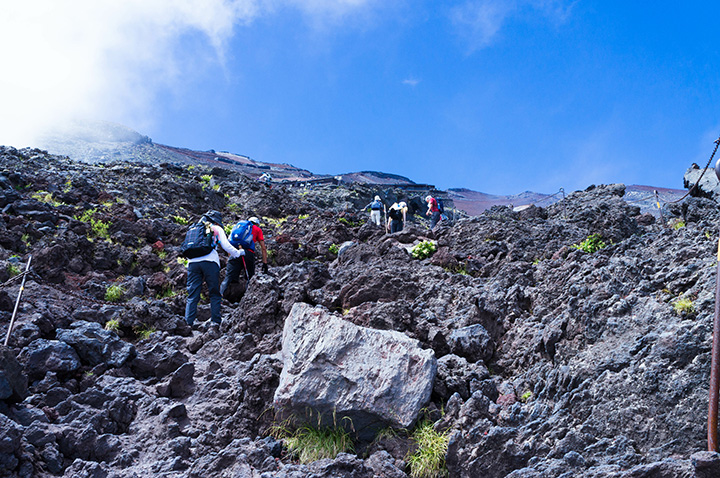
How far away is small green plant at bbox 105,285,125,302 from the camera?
31.8 ft

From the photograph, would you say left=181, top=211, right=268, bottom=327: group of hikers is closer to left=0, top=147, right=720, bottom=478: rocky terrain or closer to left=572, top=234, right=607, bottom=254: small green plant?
left=0, top=147, right=720, bottom=478: rocky terrain

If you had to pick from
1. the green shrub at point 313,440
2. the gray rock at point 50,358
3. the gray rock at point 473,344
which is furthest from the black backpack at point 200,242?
the gray rock at point 473,344

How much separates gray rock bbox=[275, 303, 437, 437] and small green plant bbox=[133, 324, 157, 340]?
3.36m

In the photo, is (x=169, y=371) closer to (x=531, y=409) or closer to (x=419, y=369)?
(x=419, y=369)

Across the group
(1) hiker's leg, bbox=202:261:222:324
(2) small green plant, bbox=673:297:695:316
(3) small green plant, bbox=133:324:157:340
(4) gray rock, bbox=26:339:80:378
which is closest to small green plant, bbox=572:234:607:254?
(2) small green plant, bbox=673:297:695:316

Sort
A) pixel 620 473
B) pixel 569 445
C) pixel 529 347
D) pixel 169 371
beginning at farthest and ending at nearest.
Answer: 1. pixel 169 371
2. pixel 529 347
3. pixel 569 445
4. pixel 620 473

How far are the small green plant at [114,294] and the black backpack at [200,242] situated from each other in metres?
1.91

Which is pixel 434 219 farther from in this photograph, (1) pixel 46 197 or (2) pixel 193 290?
(1) pixel 46 197

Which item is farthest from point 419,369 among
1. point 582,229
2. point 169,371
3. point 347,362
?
point 582,229

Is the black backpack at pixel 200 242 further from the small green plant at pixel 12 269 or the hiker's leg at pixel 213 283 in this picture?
the small green plant at pixel 12 269

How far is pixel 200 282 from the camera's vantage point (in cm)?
909

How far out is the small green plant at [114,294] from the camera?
9.70 metres

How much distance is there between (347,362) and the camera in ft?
18.3

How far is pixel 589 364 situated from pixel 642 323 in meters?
0.70
